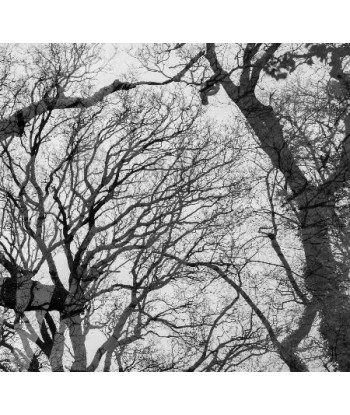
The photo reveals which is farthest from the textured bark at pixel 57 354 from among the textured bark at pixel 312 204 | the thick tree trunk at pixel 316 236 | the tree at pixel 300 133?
the thick tree trunk at pixel 316 236

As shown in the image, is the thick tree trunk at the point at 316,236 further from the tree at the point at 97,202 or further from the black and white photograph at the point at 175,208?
the tree at the point at 97,202

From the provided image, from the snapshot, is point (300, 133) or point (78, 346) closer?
point (78, 346)

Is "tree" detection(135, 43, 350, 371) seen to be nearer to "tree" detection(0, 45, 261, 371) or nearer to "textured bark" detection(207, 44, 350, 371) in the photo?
"textured bark" detection(207, 44, 350, 371)

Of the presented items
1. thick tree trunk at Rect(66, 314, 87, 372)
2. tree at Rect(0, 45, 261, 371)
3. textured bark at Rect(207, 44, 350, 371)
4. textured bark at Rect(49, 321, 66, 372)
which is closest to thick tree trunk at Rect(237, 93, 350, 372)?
textured bark at Rect(207, 44, 350, 371)

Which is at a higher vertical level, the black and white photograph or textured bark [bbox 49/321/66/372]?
the black and white photograph

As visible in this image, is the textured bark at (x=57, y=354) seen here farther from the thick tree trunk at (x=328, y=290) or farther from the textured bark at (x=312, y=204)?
the thick tree trunk at (x=328, y=290)

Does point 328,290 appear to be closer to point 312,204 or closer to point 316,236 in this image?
point 316,236

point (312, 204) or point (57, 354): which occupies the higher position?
point (312, 204)

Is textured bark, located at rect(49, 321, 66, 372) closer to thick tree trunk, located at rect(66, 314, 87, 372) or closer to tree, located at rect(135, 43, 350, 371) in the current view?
thick tree trunk, located at rect(66, 314, 87, 372)

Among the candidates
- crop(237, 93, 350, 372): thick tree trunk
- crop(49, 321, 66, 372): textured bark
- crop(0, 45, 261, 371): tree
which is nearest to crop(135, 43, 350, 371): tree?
crop(237, 93, 350, 372): thick tree trunk

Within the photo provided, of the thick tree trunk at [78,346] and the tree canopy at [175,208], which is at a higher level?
the tree canopy at [175,208]

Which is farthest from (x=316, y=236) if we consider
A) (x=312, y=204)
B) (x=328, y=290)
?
(x=328, y=290)
